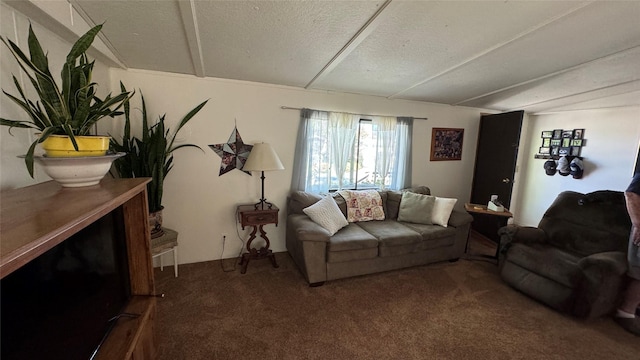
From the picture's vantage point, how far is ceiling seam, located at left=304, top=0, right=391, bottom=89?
4.91 feet

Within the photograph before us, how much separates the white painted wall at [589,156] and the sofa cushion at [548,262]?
6.29 feet

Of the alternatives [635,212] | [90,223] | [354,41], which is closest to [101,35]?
[90,223]

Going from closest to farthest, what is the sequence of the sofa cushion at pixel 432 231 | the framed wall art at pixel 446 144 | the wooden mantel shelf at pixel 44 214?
the wooden mantel shelf at pixel 44 214
the sofa cushion at pixel 432 231
the framed wall art at pixel 446 144

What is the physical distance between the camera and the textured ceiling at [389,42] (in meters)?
1.44

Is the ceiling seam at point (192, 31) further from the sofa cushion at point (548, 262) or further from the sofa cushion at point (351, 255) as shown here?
the sofa cushion at point (548, 262)

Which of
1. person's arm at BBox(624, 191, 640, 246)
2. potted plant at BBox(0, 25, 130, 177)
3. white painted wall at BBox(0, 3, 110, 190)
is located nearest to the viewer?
potted plant at BBox(0, 25, 130, 177)

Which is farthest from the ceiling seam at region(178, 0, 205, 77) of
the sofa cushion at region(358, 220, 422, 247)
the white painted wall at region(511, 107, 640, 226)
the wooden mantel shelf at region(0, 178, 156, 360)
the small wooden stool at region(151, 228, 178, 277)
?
the white painted wall at region(511, 107, 640, 226)

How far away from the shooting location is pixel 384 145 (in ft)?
11.8

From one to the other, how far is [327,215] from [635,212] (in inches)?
100

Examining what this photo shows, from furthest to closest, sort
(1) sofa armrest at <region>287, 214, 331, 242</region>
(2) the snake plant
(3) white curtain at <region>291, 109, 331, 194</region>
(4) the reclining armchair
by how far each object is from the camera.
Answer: (3) white curtain at <region>291, 109, 331, 194</region>, (1) sofa armrest at <region>287, 214, 331, 242</region>, (2) the snake plant, (4) the reclining armchair

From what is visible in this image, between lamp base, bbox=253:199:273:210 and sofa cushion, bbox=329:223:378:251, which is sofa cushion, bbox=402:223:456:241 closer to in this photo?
sofa cushion, bbox=329:223:378:251

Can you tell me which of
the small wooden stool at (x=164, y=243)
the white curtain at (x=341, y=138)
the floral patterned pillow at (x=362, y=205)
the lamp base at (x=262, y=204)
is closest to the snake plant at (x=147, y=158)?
the small wooden stool at (x=164, y=243)

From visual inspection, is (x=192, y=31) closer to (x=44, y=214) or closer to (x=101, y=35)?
(x=101, y=35)

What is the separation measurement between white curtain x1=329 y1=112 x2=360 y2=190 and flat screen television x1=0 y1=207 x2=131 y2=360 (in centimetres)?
246
